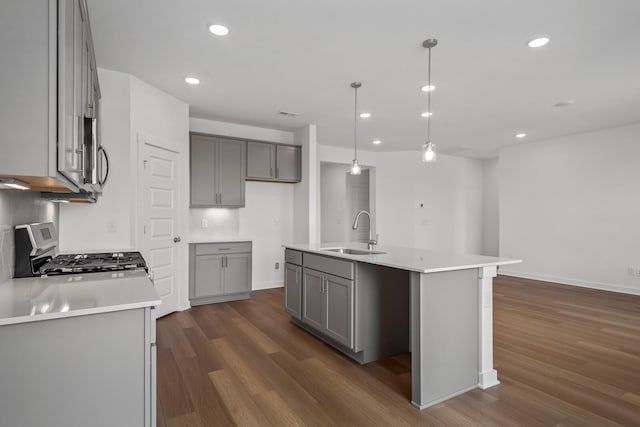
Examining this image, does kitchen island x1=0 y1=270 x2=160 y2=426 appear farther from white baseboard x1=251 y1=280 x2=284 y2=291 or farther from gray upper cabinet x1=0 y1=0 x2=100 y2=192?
white baseboard x1=251 y1=280 x2=284 y2=291

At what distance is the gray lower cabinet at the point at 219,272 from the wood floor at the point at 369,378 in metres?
0.56

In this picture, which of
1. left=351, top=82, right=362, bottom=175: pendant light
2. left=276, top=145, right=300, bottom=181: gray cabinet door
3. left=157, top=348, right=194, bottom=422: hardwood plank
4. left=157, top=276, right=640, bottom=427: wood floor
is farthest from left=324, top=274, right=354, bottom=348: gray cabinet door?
left=276, top=145, right=300, bottom=181: gray cabinet door

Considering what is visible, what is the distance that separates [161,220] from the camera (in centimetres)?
414

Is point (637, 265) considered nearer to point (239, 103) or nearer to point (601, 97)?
point (601, 97)

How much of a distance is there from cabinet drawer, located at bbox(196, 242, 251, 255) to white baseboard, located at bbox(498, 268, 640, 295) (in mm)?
5369

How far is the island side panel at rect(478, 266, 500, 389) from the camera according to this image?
2523 mm

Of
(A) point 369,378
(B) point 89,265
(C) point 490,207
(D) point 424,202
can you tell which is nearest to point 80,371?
(B) point 89,265

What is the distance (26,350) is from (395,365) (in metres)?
2.48

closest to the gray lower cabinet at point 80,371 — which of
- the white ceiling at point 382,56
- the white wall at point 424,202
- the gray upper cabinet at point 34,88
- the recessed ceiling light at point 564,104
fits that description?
the gray upper cabinet at point 34,88

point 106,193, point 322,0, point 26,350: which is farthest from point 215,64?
point 26,350

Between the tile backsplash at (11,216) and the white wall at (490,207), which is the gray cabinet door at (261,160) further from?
the white wall at (490,207)

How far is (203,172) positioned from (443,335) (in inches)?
151

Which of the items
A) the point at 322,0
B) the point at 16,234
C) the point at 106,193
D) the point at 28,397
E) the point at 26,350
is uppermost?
the point at 322,0

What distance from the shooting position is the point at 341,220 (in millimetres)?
8016
